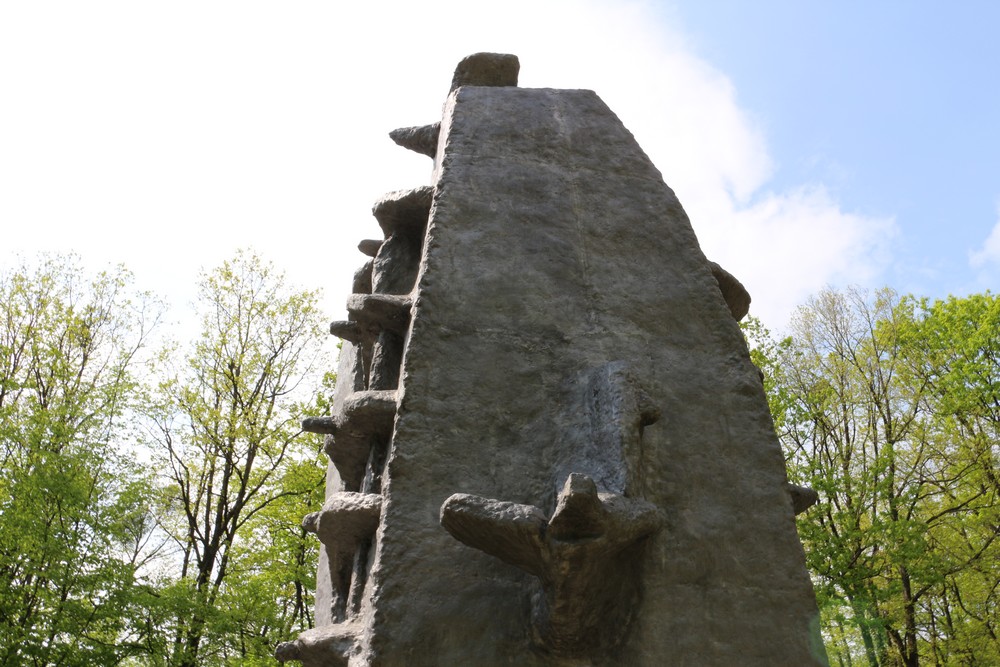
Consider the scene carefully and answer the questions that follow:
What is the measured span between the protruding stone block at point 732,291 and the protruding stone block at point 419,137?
5.01 ft

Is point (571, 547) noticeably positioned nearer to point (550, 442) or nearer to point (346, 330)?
point (550, 442)

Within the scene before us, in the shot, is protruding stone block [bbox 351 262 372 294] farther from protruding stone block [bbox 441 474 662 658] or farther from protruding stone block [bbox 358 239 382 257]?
protruding stone block [bbox 441 474 662 658]

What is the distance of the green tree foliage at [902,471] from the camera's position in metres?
13.8

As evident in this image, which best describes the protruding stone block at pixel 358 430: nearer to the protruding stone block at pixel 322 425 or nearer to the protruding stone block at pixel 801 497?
the protruding stone block at pixel 322 425

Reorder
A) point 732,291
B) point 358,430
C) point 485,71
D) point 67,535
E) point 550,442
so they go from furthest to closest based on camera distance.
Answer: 1. point 67,535
2. point 485,71
3. point 732,291
4. point 358,430
5. point 550,442

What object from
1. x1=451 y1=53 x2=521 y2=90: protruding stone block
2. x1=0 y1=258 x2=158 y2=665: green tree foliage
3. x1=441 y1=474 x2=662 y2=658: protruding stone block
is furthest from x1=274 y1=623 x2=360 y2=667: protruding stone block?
x1=0 y1=258 x2=158 y2=665: green tree foliage

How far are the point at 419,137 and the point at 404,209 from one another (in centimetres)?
80

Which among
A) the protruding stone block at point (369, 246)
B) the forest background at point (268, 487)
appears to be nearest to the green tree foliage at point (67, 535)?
the forest background at point (268, 487)

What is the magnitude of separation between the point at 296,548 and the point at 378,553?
43.6ft

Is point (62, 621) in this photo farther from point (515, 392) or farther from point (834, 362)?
point (834, 362)

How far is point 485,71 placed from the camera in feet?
13.2

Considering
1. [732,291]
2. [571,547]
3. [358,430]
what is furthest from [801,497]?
[358,430]

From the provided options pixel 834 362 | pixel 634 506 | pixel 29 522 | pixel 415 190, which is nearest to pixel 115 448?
pixel 29 522

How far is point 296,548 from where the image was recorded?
1461 cm
